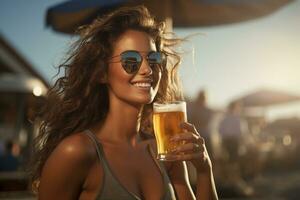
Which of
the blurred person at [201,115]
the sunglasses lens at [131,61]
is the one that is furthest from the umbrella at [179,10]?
the sunglasses lens at [131,61]

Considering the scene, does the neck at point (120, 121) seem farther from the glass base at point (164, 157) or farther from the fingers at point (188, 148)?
the fingers at point (188, 148)

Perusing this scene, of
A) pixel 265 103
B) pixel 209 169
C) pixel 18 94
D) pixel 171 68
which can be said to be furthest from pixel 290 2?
pixel 265 103

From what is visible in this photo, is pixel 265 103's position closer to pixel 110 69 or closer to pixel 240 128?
pixel 240 128

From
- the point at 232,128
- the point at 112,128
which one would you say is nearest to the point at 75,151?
the point at 112,128

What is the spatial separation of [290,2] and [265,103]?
12493 mm

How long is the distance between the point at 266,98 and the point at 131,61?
16.1 meters

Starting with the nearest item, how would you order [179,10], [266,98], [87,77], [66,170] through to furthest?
[66,170]
[87,77]
[179,10]
[266,98]

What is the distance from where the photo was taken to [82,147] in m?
1.89

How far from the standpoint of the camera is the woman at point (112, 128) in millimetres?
1884

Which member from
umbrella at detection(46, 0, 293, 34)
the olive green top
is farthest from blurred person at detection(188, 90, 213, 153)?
the olive green top

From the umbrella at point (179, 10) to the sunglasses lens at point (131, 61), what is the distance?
2560mm

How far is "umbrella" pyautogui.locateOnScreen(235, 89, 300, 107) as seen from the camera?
1738cm

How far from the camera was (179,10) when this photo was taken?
18.4ft

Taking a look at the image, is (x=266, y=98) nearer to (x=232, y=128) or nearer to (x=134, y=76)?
(x=232, y=128)
